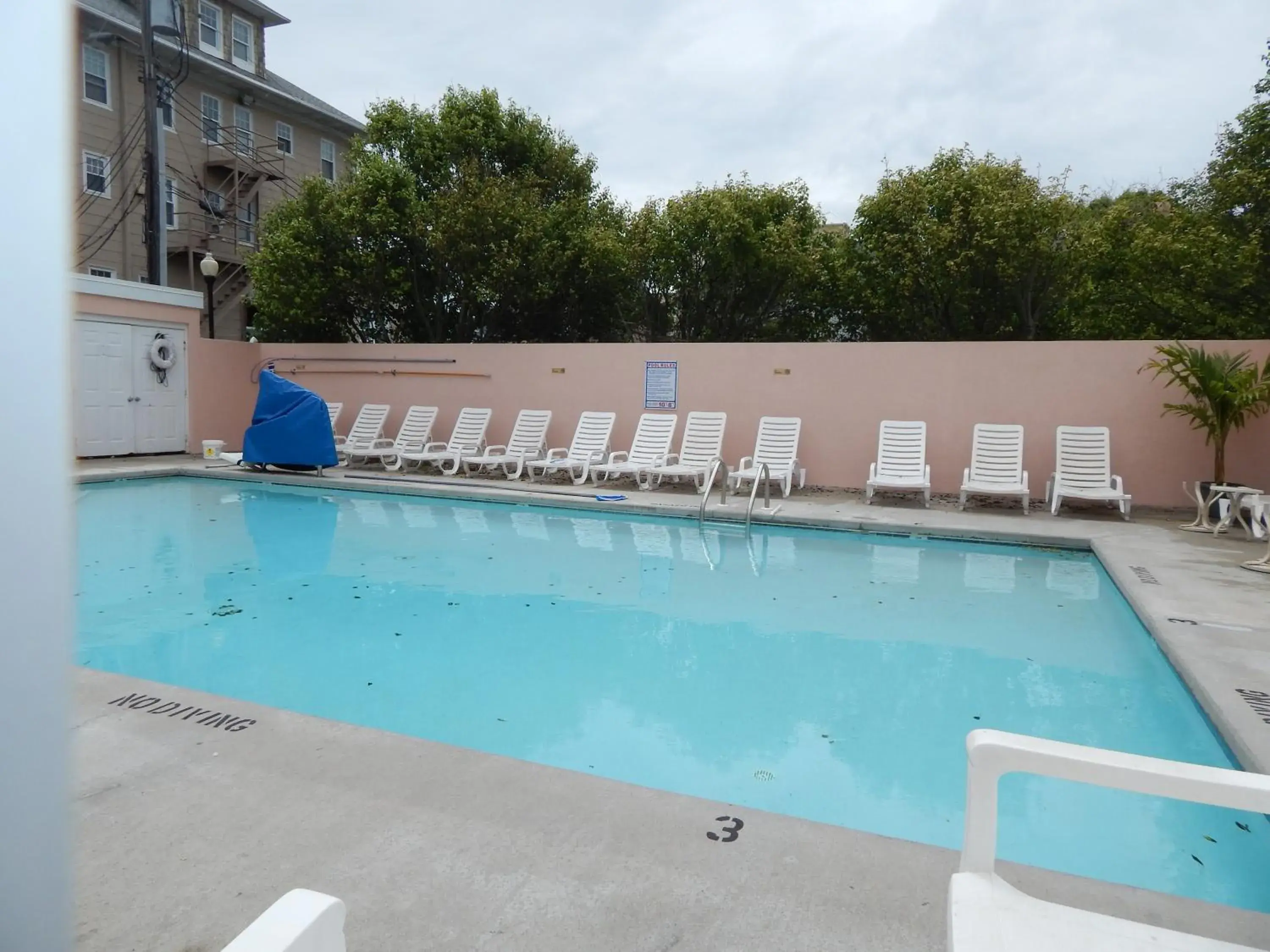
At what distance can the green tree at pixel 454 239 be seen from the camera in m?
13.1

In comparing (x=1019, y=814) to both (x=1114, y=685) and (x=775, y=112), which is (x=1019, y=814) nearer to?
(x=1114, y=685)

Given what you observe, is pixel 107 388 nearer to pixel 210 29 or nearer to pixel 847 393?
pixel 210 29

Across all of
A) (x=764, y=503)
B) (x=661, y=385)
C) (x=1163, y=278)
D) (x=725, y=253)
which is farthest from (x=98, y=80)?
(x=1163, y=278)

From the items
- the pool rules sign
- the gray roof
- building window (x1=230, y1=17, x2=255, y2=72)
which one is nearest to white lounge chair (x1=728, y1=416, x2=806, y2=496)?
the pool rules sign

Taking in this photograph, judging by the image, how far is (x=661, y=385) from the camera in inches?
427

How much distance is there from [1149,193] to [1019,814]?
655 inches

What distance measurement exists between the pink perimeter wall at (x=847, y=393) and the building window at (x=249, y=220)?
5.09 metres

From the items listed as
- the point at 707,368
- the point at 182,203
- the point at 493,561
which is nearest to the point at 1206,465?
the point at 707,368

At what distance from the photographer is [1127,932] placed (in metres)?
1.27

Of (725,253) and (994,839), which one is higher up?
(725,253)

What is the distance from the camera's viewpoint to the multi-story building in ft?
45.8

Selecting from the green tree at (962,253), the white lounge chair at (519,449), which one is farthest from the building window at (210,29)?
the green tree at (962,253)

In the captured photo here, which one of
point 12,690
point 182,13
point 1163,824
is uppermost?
point 182,13

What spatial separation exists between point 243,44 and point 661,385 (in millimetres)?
12388
